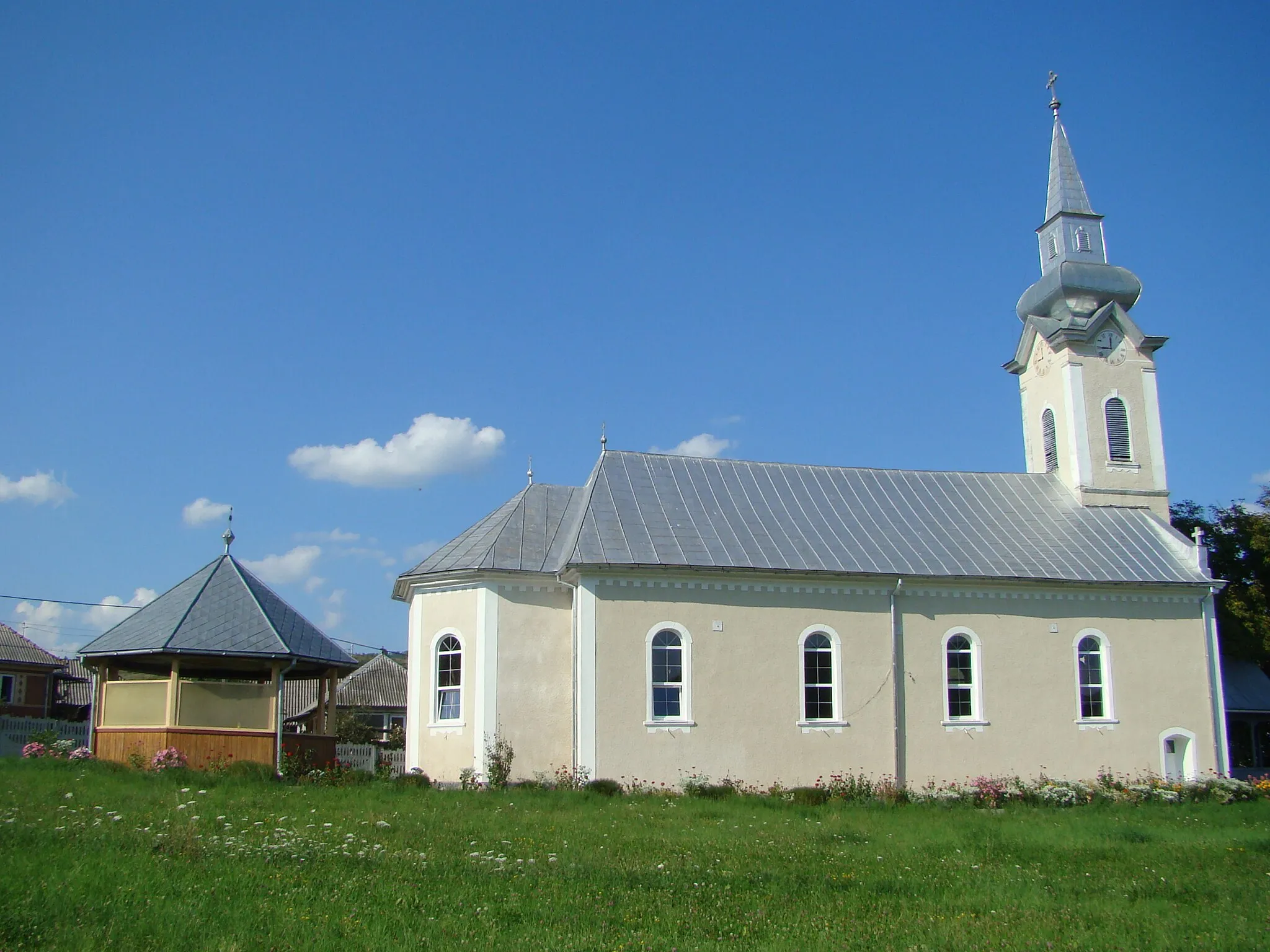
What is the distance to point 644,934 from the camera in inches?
371

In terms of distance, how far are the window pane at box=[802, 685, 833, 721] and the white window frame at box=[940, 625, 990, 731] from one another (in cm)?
273

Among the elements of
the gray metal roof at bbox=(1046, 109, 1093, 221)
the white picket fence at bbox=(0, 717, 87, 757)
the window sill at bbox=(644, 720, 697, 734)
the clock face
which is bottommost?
the white picket fence at bbox=(0, 717, 87, 757)

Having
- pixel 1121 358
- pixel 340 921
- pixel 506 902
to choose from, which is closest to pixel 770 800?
pixel 506 902

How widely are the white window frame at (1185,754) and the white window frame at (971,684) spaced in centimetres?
480

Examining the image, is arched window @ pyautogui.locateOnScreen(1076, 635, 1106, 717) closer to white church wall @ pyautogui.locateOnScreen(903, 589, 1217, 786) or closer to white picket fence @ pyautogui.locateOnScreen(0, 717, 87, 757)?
white church wall @ pyautogui.locateOnScreen(903, 589, 1217, 786)

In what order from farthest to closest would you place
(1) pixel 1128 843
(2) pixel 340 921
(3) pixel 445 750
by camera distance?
(3) pixel 445 750 → (1) pixel 1128 843 → (2) pixel 340 921

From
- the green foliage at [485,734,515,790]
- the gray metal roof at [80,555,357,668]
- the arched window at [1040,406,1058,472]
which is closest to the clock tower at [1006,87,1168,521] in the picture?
the arched window at [1040,406,1058,472]

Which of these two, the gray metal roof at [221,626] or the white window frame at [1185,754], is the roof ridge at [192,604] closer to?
the gray metal roof at [221,626]

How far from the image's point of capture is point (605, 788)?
2161cm

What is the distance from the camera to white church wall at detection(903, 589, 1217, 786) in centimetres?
2512

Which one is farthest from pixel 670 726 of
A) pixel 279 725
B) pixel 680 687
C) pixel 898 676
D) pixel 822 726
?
pixel 279 725

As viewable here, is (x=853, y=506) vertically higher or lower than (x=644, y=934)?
higher

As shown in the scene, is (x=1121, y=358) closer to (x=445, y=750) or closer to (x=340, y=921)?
(x=445, y=750)

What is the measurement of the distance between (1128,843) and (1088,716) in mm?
11128
